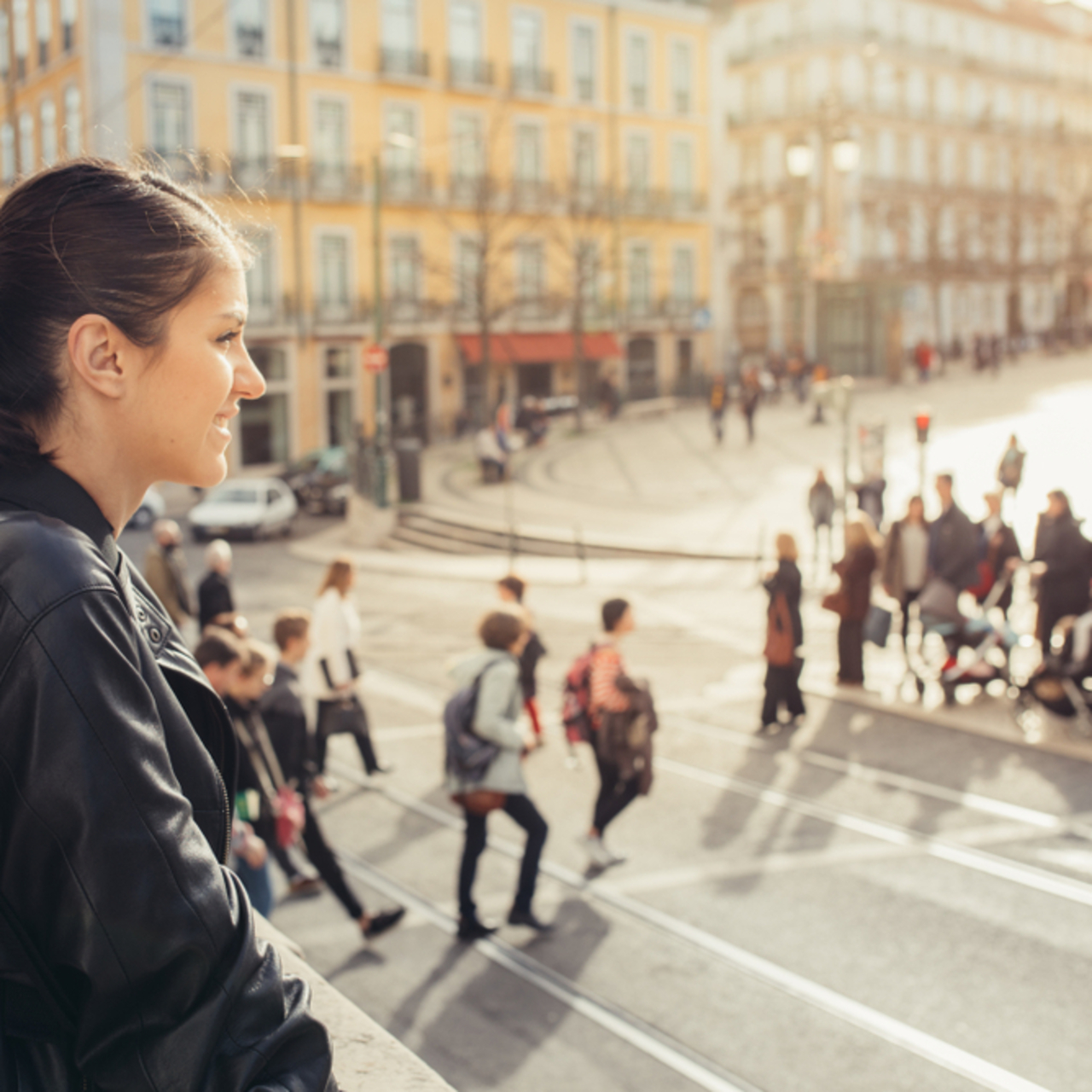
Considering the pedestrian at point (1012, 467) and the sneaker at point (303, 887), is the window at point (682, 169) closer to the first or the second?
the pedestrian at point (1012, 467)

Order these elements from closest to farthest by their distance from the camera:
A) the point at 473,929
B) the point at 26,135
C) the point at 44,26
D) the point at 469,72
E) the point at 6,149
Answer: the point at 473,929 < the point at 44,26 < the point at 26,135 < the point at 6,149 < the point at 469,72

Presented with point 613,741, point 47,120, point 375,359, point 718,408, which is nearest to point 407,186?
point 47,120

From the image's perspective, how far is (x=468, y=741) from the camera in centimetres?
688

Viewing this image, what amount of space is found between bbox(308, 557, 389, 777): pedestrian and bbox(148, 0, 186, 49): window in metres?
32.7

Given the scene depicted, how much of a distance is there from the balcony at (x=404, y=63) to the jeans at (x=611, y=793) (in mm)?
38072

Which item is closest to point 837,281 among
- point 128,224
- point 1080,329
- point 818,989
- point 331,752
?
point 1080,329

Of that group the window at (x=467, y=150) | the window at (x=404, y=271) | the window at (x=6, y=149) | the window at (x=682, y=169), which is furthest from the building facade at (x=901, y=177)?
the window at (x=6, y=149)

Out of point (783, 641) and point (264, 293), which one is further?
point (264, 293)

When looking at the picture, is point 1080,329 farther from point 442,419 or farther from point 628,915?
point 628,915

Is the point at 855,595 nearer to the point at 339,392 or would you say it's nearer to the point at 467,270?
the point at 339,392

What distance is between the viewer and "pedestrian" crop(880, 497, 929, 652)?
13.5 m

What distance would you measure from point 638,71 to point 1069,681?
42.4 meters

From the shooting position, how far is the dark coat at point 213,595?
1295 cm

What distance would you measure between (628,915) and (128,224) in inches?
244
